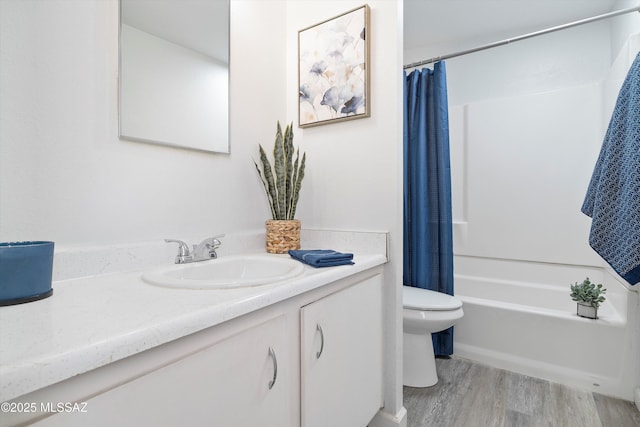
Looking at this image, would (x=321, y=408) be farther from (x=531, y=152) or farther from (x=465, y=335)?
(x=531, y=152)

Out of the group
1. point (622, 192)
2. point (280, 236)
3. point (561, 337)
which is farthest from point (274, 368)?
point (561, 337)

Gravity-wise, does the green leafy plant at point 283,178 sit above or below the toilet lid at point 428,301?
above

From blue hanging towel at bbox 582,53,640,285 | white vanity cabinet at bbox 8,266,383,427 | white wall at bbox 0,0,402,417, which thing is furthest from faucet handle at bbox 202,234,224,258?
blue hanging towel at bbox 582,53,640,285

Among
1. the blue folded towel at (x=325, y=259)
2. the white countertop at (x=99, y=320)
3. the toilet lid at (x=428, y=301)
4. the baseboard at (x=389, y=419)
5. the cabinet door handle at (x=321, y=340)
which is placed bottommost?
the baseboard at (x=389, y=419)

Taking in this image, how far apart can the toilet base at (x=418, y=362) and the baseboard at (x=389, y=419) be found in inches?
15.4

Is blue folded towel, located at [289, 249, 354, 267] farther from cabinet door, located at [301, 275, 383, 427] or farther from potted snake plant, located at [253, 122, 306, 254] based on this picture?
potted snake plant, located at [253, 122, 306, 254]

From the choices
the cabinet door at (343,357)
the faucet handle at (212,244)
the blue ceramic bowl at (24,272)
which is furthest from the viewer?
the faucet handle at (212,244)

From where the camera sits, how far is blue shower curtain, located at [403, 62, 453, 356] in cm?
211

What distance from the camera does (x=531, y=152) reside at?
2564mm

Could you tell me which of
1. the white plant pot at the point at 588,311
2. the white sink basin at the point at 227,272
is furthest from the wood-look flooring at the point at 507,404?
the white sink basin at the point at 227,272

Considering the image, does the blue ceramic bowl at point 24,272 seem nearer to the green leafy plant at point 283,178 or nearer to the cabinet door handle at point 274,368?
the cabinet door handle at point 274,368

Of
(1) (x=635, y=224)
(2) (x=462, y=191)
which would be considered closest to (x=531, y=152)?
(2) (x=462, y=191)

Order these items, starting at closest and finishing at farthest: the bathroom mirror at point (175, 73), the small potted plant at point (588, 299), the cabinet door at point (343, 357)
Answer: the cabinet door at point (343, 357) < the bathroom mirror at point (175, 73) < the small potted plant at point (588, 299)

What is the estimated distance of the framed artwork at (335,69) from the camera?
1458 mm
